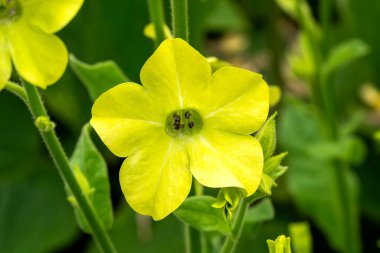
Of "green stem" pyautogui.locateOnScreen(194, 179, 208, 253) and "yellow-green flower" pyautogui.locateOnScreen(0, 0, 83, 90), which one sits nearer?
"yellow-green flower" pyautogui.locateOnScreen(0, 0, 83, 90)

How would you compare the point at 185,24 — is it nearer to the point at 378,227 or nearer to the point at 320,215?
the point at 320,215

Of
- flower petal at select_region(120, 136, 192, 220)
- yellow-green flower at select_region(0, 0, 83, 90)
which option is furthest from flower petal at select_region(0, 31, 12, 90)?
flower petal at select_region(120, 136, 192, 220)

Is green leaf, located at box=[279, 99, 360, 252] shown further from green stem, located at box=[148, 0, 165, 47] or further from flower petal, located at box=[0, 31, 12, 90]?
flower petal, located at box=[0, 31, 12, 90]

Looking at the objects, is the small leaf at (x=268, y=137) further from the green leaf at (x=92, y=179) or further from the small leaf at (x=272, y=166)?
the green leaf at (x=92, y=179)

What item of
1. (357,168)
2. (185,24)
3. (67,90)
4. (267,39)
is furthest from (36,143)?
(185,24)

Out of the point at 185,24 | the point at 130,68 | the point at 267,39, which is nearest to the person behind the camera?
the point at 185,24

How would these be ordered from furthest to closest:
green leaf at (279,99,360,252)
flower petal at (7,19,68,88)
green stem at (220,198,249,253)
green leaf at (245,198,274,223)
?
green leaf at (279,99,360,252) → green leaf at (245,198,274,223) → green stem at (220,198,249,253) → flower petal at (7,19,68,88)

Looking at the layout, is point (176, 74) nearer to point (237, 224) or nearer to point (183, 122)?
point (183, 122)
